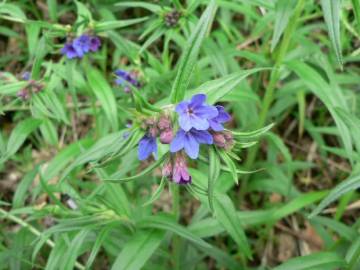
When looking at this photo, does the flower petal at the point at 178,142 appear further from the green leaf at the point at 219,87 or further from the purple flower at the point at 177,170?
the green leaf at the point at 219,87

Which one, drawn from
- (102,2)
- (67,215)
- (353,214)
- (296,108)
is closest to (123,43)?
(67,215)

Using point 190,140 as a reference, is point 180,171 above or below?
below

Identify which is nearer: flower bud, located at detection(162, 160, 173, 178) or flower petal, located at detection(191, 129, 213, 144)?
flower petal, located at detection(191, 129, 213, 144)

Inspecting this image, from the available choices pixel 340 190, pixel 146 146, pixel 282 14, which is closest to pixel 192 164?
pixel 282 14

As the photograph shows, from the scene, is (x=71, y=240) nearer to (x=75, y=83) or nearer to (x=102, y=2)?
(x=75, y=83)

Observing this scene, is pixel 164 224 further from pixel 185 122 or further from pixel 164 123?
pixel 185 122

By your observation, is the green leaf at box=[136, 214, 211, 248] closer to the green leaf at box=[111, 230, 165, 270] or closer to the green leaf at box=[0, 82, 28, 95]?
the green leaf at box=[111, 230, 165, 270]

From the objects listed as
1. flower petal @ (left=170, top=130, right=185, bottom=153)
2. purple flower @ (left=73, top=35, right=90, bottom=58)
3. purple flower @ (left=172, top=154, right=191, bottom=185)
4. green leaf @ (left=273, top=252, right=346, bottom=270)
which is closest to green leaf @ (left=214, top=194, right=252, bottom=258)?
green leaf @ (left=273, top=252, right=346, bottom=270)
